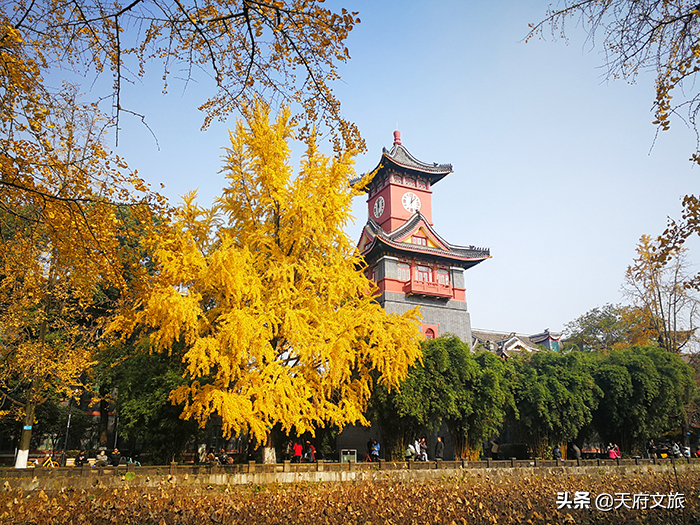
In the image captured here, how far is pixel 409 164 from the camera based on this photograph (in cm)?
2872

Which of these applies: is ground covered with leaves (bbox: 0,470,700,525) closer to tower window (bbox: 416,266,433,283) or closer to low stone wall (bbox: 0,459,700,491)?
low stone wall (bbox: 0,459,700,491)

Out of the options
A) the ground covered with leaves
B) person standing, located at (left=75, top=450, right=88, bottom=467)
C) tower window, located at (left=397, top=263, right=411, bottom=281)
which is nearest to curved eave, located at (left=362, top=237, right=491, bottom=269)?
tower window, located at (left=397, top=263, right=411, bottom=281)

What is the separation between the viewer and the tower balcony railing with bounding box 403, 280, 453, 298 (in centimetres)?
2484

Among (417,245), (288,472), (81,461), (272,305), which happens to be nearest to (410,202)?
(417,245)

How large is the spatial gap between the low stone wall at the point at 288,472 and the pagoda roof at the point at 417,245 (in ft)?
43.6

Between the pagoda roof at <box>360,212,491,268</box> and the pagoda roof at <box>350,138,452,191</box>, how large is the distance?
3.46 metres

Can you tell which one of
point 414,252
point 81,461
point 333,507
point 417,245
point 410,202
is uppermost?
point 410,202

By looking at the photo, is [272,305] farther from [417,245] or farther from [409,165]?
[409,165]

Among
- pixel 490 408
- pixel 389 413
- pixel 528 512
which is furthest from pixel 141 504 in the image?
pixel 490 408

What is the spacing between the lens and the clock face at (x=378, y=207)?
29188 millimetres

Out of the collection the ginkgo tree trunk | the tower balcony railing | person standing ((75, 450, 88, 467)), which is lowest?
person standing ((75, 450, 88, 467))

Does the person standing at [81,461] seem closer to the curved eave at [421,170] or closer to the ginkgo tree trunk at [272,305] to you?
the ginkgo tree trunk at [272,305]

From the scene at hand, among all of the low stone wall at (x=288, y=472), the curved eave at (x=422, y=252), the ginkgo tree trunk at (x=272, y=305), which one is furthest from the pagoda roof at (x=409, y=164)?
the low stone wall at (x=288, y=472)

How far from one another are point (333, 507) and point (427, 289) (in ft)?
64.1
